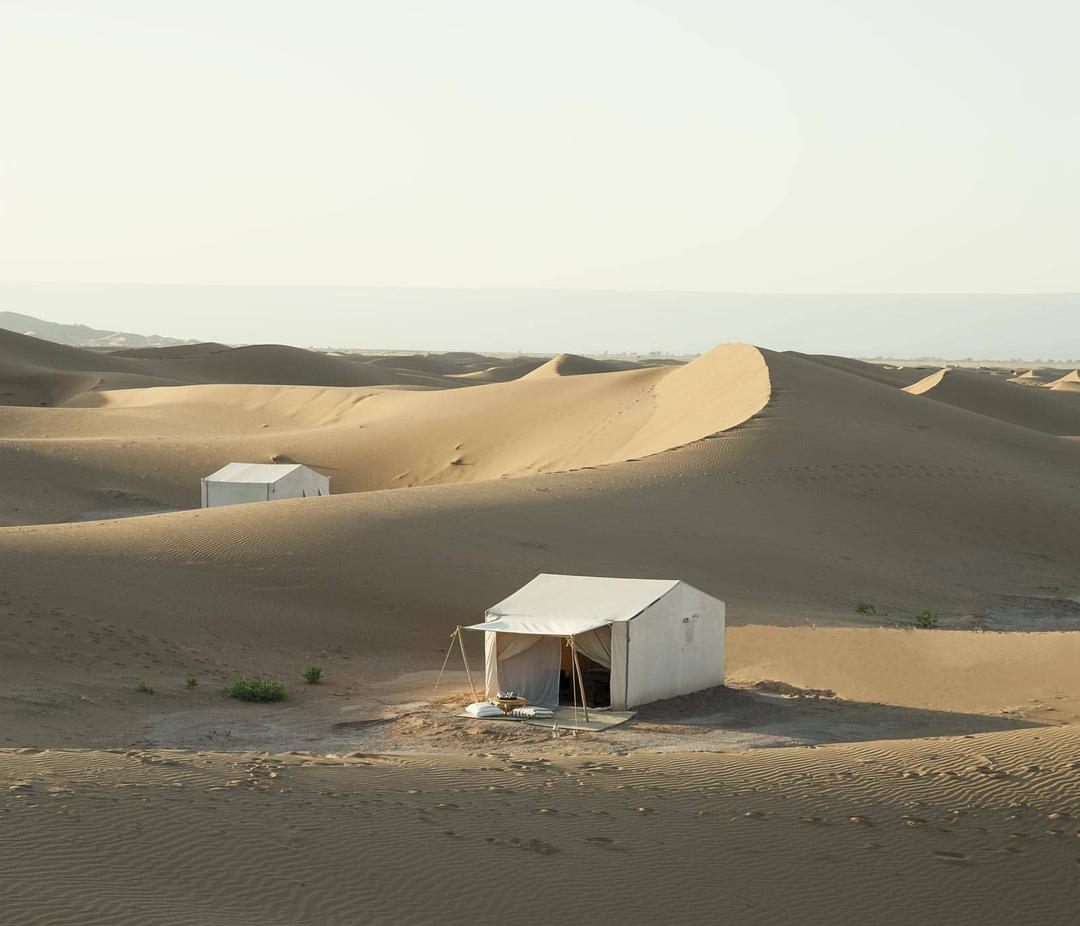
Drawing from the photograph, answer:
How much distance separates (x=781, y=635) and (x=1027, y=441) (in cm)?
2565

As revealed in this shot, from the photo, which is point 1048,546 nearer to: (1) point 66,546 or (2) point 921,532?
(2) point 921,532

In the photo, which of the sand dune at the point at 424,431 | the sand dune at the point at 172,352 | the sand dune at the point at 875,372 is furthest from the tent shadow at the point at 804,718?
the sand dune at the point at 172,352

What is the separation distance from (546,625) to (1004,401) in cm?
4987

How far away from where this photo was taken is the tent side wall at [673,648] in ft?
62.3

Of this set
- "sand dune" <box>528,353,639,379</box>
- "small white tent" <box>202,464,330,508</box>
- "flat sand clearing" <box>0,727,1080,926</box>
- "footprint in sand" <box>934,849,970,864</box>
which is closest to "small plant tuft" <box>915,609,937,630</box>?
"flat sand clearing" <box>0,727,1080,926</box>

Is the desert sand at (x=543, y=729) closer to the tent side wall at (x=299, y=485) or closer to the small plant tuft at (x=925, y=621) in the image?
the small plant tuft at (x=925, y=621)

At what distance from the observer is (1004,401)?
6444 centimetres

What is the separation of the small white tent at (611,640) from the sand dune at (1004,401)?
4392 cm

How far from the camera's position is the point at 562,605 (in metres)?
19.9

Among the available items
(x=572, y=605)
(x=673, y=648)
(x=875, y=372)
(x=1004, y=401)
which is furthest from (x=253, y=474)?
(x=875, y=372)

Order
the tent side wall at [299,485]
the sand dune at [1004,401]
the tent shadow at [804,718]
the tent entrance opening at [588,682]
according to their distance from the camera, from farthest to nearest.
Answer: the sand dune at [1004,401] < the tent side wall at [299,485] < the tent entrance opening at [588,682] < the tent shadow at [804,718]

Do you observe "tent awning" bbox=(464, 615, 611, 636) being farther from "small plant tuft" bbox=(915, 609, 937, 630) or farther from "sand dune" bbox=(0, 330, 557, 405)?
"sand dune" bbox=(0, 330, 557, 405)

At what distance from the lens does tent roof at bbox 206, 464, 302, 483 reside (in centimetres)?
3956

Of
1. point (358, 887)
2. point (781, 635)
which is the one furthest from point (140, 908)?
point (781, 635)
